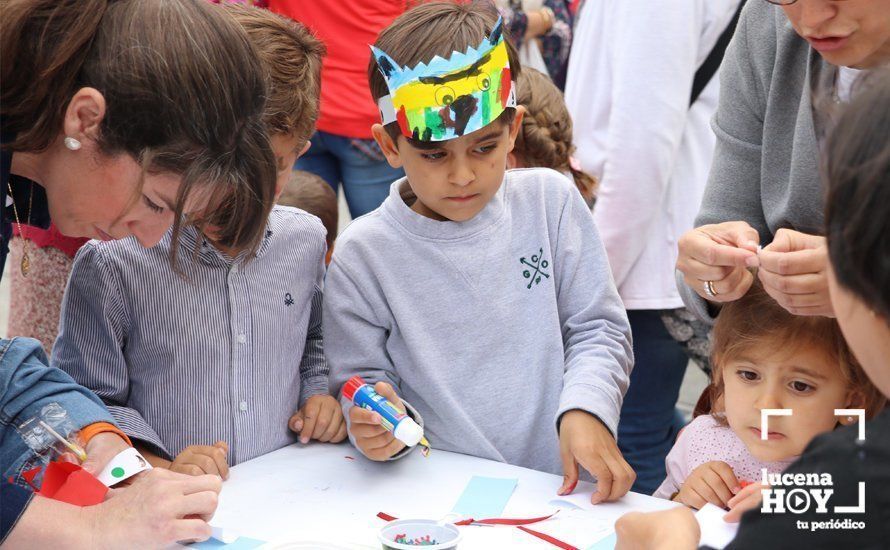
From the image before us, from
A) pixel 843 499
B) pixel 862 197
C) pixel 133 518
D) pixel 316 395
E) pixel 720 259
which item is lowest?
pixel 316 395

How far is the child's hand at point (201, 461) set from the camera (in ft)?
5.66

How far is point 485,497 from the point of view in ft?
5.39

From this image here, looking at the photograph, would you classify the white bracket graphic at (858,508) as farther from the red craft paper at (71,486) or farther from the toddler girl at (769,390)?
the red craft paper at (71,486)

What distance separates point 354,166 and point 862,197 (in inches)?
88.7

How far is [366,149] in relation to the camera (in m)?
3.01

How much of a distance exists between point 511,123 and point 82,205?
2.97 ft

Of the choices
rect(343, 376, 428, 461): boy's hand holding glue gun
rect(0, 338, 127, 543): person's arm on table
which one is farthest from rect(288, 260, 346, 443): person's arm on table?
rect(0, 338, 127, 543): person's arm on table

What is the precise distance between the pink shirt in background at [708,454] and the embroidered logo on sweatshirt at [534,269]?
0.41 m

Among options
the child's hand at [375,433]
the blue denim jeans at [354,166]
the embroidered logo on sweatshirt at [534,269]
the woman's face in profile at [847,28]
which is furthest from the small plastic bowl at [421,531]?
the blue denim jeans at [354,166]

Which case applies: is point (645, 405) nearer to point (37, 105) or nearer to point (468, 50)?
point (468, 50)

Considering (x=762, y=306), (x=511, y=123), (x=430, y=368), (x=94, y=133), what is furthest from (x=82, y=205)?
(x=762, y=306)

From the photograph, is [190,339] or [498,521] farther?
[190,339]

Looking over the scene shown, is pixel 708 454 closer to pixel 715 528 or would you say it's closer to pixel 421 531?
pixel 715 528

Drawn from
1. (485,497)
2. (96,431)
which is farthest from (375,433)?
(96,431)
